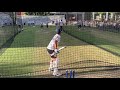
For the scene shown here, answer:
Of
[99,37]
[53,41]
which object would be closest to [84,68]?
[99,37]

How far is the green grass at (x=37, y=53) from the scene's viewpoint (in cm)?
700

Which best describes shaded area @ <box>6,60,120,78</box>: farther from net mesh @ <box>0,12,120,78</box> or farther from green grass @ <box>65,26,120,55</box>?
green grass @ <box>65,26,120,55</box>

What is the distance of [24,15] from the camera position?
268 inches

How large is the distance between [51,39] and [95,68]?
108 centimetres

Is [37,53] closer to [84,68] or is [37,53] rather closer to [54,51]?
[54,51]

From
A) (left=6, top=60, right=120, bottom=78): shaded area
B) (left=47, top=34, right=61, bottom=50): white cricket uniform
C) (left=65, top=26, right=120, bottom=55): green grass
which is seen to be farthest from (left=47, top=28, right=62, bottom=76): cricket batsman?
(left=65, top=26, right=120, bottom=55): green grass

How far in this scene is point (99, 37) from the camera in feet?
24.1

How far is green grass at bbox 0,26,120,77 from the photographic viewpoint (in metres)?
7.00

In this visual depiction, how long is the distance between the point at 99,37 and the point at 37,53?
4.19 feet

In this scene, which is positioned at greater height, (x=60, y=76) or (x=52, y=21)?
(x=52, y=21)

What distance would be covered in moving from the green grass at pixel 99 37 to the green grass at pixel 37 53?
4 cm
